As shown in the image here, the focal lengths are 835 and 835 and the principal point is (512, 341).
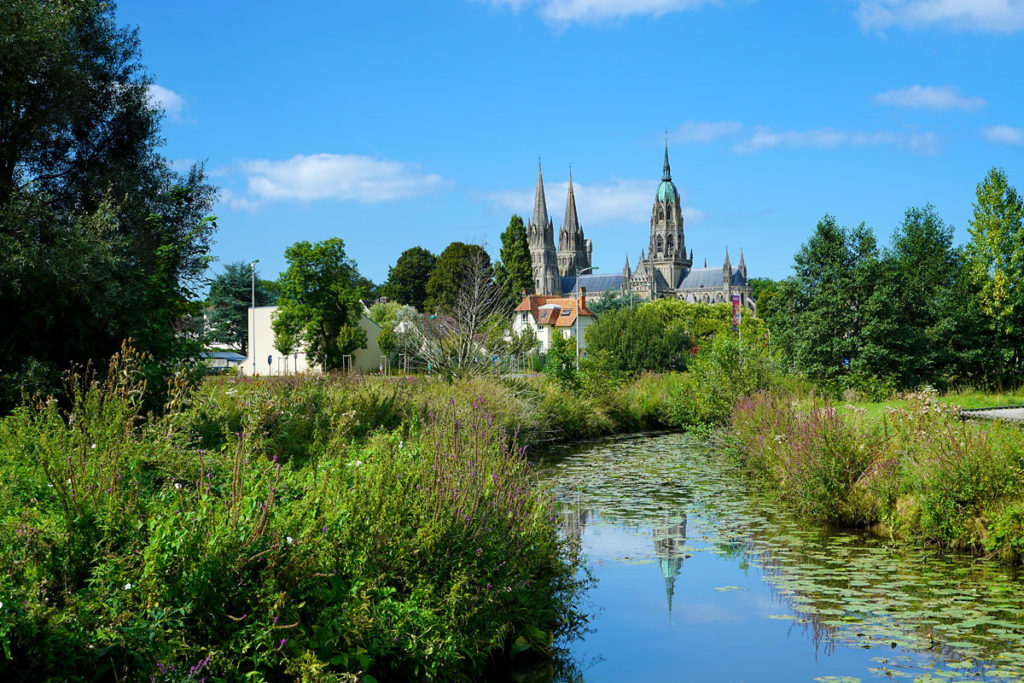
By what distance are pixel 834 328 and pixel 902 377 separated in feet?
8.45

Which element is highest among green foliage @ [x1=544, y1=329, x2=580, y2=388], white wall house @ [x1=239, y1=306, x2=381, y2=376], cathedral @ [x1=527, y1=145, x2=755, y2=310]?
cathedral @ [x1=527, y1=145, x2=755, y2=310]

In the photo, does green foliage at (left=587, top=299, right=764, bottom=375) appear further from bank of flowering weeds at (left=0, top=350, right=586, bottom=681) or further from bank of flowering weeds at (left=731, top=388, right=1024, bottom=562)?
bank of flowering weeds at (left=0, top=350, right=586, bottom=681)

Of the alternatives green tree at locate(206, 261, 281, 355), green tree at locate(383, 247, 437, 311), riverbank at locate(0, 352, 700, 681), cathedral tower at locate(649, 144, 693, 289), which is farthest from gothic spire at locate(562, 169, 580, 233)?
riverbank at locate(0, 352, 700, 681)

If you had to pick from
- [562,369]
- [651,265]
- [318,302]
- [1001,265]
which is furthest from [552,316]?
[651,265]

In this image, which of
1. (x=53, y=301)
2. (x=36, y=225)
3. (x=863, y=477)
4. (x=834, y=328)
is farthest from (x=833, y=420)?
(x=834, y=328)

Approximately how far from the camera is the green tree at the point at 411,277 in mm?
85438

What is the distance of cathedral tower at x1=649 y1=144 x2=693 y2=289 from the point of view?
536 feet

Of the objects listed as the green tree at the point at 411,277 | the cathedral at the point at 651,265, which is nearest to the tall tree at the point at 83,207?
the green tree at the point at 411,277

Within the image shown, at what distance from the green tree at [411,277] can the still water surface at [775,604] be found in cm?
7468

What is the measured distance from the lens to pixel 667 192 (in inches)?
6580

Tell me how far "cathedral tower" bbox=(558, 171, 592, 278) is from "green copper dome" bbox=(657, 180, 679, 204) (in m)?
18.2

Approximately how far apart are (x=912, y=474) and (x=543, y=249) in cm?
14691

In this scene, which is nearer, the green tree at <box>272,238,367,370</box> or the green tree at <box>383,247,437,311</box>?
the green tree at <box>272,238,367,370</box>

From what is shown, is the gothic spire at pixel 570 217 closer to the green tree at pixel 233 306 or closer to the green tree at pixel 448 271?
the green tree at pixel 448 271
